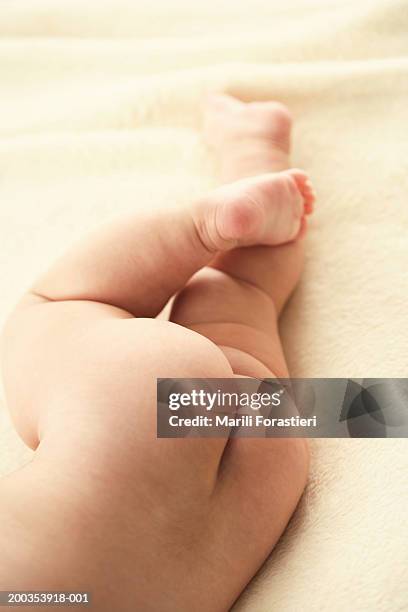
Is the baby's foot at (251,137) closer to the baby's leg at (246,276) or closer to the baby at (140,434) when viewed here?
the baby's leg at (246,276)

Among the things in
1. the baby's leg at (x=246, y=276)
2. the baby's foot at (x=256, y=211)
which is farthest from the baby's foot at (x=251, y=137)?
the baby's foot at (x=256, y=211)

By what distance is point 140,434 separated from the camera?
642 millimetres

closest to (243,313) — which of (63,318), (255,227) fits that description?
(255,227)

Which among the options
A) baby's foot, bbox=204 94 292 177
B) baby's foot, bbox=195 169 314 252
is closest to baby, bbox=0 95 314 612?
baby's foot, bbox=195 169 314 252

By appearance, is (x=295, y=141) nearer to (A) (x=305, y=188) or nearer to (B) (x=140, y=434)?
(A) (x=305, y=188)

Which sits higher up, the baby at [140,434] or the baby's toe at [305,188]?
the baby's toe at [305,188]

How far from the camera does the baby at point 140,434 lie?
2.02 ft

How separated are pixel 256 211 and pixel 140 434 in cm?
32

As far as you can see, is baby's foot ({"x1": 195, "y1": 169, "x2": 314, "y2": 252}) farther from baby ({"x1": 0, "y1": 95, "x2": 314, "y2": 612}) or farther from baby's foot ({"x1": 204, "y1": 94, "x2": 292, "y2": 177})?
baby's foot ({"x1": 204, "y1": 94, "x2": 292, "y2": 177})

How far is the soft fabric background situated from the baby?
7 centimetres

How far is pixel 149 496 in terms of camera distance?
634mm


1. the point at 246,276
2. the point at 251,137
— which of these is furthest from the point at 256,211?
the point at 251,137

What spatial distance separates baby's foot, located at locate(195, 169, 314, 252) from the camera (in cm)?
83

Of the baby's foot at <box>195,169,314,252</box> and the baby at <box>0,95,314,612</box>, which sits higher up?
the baby's foot at <box>195,169,314,252</box>
